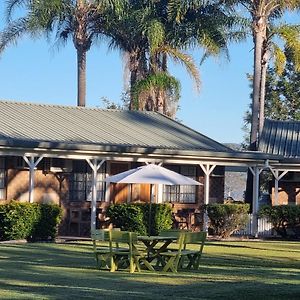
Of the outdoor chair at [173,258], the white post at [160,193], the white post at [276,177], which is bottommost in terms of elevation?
the outdoor chair at [173,258]

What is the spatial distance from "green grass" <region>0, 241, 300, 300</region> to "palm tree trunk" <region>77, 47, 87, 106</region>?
16.0m

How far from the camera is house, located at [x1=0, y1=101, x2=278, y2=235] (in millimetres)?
27859

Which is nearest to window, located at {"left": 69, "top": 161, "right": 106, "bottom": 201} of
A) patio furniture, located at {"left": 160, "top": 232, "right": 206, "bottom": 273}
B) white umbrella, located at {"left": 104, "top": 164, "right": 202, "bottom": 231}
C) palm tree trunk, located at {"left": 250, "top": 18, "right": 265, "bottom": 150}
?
white umbrella, located at {"left": 104, "top": 164, "right": 202, "bottom": 231}

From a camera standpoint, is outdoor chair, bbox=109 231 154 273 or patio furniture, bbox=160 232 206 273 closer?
outdoor chair, bbox=109 231 154 273

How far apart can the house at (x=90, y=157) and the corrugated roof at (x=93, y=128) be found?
0.11ft

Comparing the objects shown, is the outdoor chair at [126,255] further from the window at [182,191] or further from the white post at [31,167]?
the window at [182,191]

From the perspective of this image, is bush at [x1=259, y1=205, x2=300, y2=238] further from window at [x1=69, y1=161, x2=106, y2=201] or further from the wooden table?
the wooden table

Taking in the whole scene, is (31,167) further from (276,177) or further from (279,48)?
(279,48)

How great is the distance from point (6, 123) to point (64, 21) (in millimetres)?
11418

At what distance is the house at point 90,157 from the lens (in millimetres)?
27859

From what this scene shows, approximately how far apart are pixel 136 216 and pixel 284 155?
849 centimetres

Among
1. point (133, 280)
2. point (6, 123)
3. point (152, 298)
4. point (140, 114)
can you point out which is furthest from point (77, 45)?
point (152, 298)

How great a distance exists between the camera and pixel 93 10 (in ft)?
129

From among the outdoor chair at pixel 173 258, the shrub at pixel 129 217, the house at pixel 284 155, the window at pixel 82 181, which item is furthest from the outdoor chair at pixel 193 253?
the house at pixel 284 155
